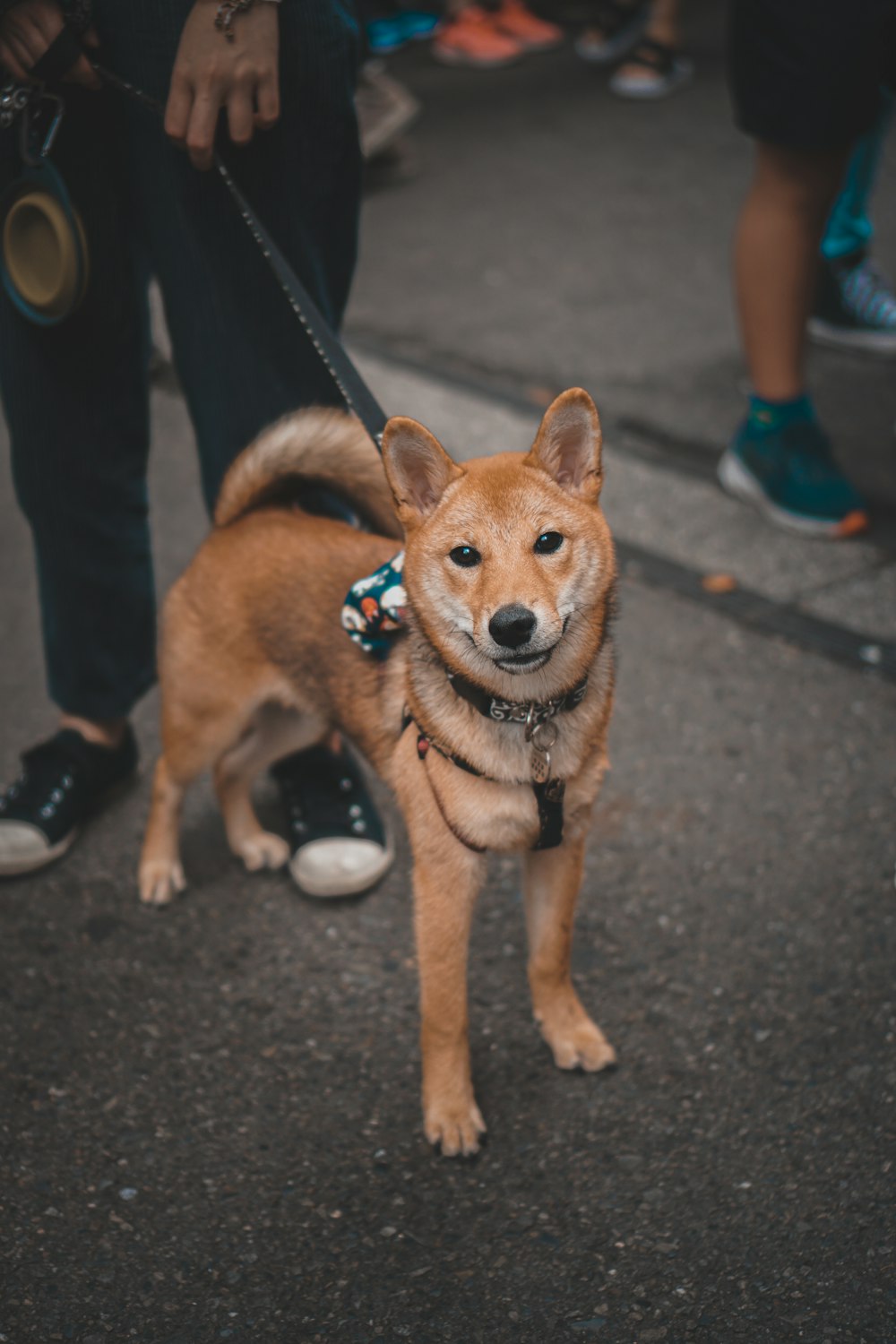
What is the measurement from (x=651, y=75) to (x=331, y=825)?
615 cm

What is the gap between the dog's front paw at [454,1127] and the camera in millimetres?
1971

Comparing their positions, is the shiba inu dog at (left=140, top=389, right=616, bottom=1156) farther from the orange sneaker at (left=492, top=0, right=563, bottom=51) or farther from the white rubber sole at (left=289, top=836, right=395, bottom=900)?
the orange sneaker at (left=492, top=0, right=563, bottom=51)

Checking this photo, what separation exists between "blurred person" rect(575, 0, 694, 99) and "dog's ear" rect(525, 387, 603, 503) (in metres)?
6.22

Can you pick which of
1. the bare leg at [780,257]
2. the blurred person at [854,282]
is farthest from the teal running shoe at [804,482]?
the blurred person at [854,282]

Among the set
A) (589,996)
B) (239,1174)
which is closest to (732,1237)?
(589,996)

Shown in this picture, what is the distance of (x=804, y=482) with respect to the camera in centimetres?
355

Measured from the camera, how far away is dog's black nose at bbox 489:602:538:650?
5.34 ft

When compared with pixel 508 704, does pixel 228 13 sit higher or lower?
higher

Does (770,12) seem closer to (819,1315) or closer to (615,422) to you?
(615,422)

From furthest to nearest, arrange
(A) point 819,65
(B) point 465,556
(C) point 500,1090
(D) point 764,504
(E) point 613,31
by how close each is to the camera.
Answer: (E) point 613,31 → (D) point 764,504 → (A) point 819,65 → (C) point 500,1090 → (B) point 465,556

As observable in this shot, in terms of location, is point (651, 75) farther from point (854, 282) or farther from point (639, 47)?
point (854, 282)

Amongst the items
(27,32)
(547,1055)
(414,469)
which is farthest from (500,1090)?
(27,32)

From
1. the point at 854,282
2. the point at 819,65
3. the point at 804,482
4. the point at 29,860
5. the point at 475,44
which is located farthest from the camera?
the point at 475,44

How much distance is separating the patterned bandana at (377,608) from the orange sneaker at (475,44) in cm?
672
